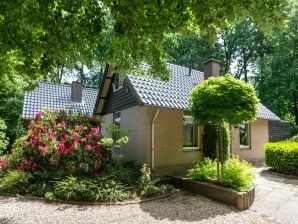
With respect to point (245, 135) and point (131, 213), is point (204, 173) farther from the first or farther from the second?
point (245, 135)

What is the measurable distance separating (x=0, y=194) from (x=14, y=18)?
6.28 metres

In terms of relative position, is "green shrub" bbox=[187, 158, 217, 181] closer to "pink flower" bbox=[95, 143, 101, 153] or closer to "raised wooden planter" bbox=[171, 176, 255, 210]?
"raised wooden planter" bbox=[171, 176, 255, 210]

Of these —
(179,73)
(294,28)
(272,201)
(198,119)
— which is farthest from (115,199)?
(294,28)

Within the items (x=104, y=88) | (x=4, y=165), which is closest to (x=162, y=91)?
(x=104, y=88)

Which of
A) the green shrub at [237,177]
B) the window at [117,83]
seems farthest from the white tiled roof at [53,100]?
the green shrub at [237,177]

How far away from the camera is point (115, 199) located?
752cm

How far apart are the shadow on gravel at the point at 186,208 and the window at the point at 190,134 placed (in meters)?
3.98

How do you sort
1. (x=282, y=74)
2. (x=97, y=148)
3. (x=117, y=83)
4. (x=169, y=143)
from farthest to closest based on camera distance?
(x=282, y=74)
(x=117, y=83)
(x=169, y=143)
(x=97, y=148)

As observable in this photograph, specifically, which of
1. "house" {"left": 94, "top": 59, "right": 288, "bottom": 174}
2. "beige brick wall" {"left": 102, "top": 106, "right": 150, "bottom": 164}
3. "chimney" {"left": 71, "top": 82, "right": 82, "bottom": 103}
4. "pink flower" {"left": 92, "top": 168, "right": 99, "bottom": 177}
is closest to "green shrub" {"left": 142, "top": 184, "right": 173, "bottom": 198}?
"pink flower" {"left": 92, "top": 168, "right": 99, "bottom": 177}

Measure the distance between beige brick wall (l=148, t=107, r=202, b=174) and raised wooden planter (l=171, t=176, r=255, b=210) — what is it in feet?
6.31

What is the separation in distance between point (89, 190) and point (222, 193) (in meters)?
3.88

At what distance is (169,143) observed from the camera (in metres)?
11.0

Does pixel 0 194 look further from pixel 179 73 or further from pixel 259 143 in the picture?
pixel 259 143

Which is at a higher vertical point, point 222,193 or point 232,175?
point 232,175
